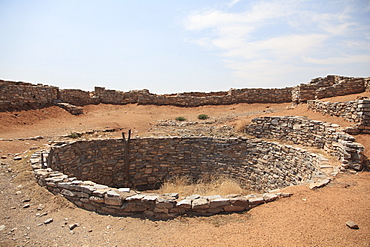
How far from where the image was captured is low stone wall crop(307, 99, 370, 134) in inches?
332

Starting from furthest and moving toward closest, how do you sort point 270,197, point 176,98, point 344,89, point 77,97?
point 176,98, point 77,97, point 344,89, point 270,197

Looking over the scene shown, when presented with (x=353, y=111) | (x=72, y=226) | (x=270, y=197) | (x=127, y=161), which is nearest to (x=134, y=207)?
(x=72, y=226)

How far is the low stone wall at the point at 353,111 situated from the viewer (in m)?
8.44

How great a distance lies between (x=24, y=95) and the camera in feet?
56.1

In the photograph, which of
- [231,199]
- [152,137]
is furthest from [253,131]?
[231,199]

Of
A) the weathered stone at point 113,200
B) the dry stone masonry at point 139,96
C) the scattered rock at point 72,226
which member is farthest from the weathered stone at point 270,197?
the dry stone masonry at point 139,96

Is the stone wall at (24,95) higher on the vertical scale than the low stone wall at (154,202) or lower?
higher

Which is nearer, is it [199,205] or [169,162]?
[199,205]

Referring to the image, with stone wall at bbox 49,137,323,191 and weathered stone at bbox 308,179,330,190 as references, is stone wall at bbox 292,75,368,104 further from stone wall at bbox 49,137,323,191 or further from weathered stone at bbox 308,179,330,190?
weathered stone at bbox 308,179,330,190

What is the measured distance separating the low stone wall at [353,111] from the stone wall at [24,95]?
64.6 feet

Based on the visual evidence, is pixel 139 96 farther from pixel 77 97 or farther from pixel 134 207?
pixel 134 207

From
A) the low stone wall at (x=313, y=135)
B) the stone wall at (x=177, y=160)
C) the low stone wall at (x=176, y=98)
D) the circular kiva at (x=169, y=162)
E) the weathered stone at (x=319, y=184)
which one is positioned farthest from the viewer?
the low stone wall at (x=176, y=98)

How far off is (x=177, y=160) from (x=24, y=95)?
13614 mm

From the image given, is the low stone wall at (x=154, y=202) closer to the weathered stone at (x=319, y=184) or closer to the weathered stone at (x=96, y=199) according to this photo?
the weathered stone at (x=96, y=199)
